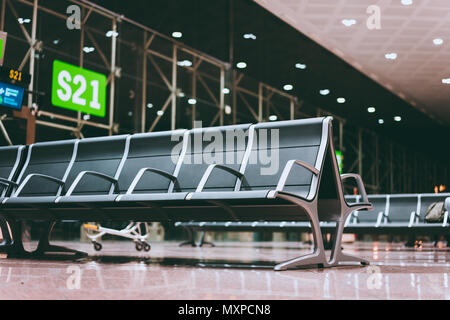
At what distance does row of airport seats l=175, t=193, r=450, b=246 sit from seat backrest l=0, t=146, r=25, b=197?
2.68 meters

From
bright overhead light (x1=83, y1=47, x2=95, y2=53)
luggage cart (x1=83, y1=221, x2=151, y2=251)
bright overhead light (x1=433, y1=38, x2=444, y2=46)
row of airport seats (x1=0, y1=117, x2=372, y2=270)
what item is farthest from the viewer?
bright overhead light (x1=433, y1=38, x2=444, y2=46)

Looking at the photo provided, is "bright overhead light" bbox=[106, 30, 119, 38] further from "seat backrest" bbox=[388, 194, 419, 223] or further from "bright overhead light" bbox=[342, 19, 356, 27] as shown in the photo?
"seat backrest" bbox=[388, 194, 419, 223]

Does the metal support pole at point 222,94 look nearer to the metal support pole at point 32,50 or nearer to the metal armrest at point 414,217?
the metal support pole at point 32,50

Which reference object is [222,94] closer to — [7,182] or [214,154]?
[7,182]

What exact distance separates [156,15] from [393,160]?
16330mm

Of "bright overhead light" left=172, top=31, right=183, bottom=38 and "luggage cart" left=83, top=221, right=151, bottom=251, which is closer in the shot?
"luggage cart" left=83, top=221, right=151, bottom=251

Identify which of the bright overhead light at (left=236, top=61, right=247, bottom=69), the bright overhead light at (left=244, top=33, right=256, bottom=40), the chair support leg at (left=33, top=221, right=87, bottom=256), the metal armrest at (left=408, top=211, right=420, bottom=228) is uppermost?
the bright overhead light at (left=244, top=33, right=256, bottom=40)

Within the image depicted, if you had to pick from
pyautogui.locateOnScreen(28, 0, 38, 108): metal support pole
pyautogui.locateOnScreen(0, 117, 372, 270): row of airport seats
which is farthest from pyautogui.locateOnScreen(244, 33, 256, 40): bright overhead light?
pyautogui.locateOnScreen(0, 117, 372, 270): row of airport seats

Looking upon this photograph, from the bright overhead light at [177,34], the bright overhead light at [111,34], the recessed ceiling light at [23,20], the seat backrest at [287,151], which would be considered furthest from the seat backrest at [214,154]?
the bright overhead light at [177,34]

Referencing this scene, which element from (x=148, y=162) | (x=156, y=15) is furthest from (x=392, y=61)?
(x=148, y=162)

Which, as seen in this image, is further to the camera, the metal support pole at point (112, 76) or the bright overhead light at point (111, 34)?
the bright overhead light at point (111, 34)

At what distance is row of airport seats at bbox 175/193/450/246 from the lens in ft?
24.8

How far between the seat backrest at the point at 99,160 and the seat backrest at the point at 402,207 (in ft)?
18.3

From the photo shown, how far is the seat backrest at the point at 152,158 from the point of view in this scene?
Result: 4.18m
